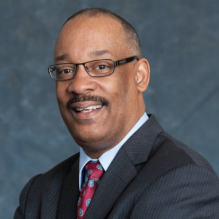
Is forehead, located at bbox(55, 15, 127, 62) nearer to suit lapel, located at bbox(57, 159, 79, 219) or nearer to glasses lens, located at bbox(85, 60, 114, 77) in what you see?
glasses lens, located at bbox(85, 60, 114, 77)

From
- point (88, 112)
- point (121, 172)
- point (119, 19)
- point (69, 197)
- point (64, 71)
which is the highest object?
point (119, 19)

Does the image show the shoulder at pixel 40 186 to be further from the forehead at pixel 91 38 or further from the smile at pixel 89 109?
the forehead at pixel 91 38

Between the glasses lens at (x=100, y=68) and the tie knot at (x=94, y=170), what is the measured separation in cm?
44

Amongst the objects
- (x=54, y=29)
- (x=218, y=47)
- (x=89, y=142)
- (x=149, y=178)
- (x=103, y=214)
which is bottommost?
(x=103, y=214)

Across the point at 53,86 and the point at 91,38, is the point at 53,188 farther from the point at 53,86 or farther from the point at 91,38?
the point at 53,86

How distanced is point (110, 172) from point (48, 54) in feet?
8.91

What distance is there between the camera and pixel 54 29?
4.85 meters

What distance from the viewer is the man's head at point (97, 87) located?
241 centimetres

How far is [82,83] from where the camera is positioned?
7.81 ft

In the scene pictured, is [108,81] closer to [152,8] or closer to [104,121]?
[104,121]

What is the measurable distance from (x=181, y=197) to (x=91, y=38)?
886 mm

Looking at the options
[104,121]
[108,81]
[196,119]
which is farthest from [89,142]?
[196,119]

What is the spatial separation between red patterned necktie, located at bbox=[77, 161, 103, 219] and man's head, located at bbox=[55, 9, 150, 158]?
2.4 inches

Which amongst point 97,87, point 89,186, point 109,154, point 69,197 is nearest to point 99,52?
point 97,87
